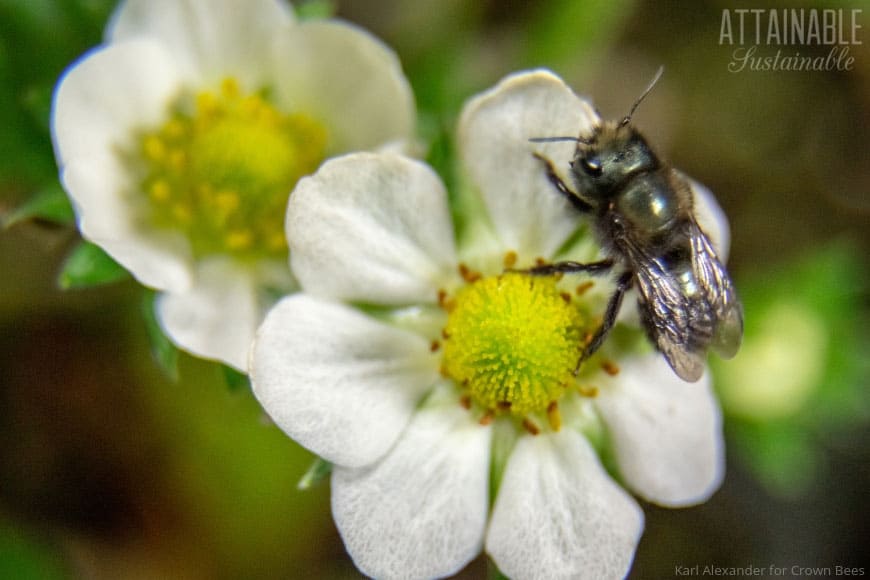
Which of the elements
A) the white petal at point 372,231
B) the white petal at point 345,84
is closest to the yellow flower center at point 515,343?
the white petal at point 372,231

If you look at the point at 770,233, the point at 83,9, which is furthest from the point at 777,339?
the point at 83,9

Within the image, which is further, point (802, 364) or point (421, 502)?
point (802, 364)

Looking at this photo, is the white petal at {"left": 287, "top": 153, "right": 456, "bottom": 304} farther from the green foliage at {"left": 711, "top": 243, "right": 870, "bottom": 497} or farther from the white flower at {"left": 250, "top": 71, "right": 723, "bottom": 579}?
the green foliage at {"left": 711, "top": 243, "right": 870, "bottom": 497}

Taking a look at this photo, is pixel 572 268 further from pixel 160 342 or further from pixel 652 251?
pixel 160 342

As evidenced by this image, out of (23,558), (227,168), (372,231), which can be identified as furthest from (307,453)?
(372,231)

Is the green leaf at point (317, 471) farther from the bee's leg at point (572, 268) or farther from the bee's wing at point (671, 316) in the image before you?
the bee's wing at point (671, 316)
